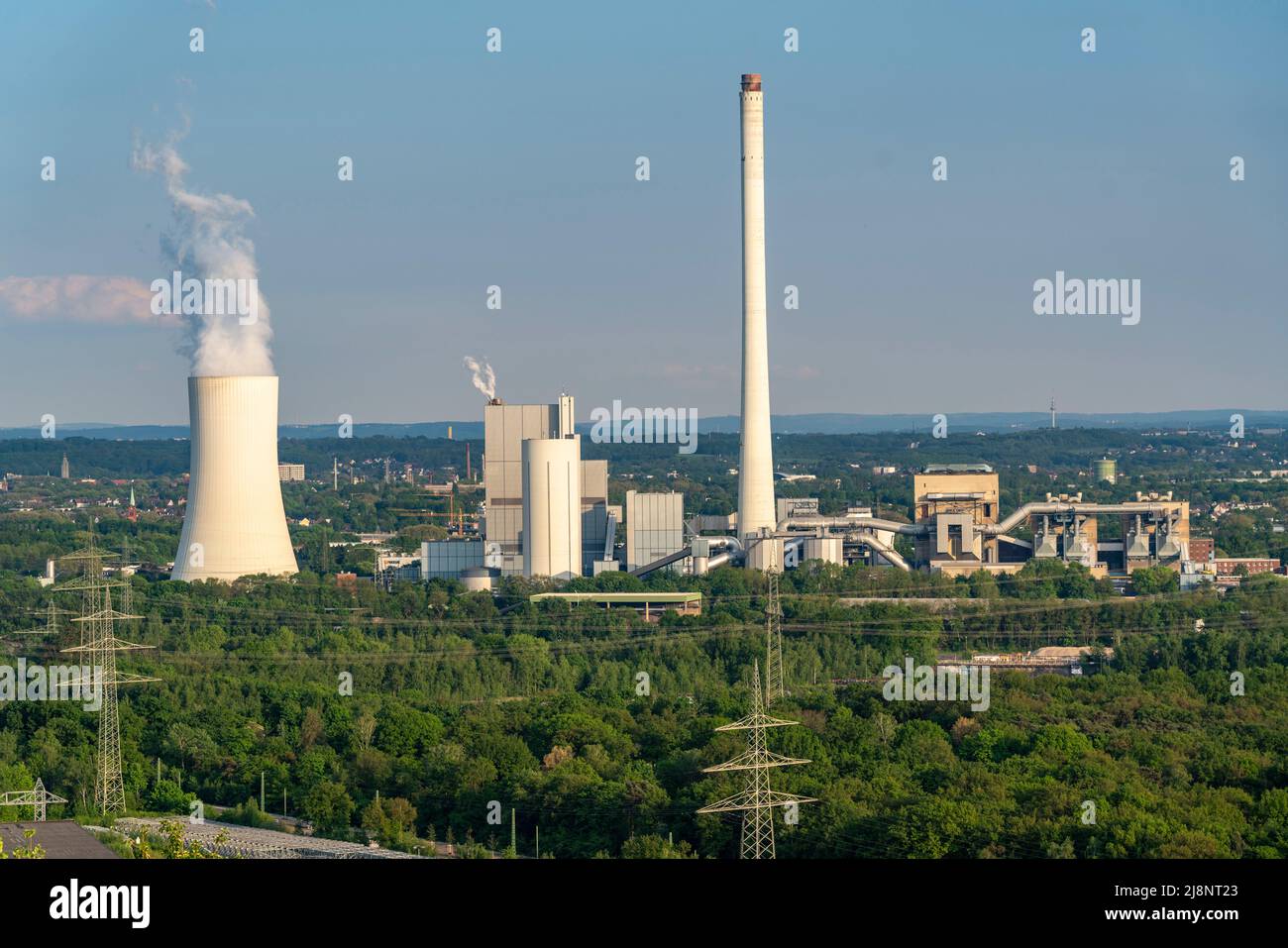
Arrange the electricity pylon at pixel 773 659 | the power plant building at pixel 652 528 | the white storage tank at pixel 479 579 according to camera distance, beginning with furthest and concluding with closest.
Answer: the power plant building at pixel 652 528, the white storage tank at pixel 479 579, the electricity pylon at pixel 773 659

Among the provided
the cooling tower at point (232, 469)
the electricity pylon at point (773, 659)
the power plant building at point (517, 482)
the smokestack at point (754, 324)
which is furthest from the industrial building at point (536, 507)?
the electricity pylon at point (773, 659)

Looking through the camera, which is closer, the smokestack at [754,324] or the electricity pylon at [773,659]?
the electricity pylon at [773,659]

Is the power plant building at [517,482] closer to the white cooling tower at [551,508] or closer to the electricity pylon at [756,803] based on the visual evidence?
the white cooling tower at [551,508]

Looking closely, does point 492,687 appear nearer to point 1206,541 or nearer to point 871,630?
point 871,630

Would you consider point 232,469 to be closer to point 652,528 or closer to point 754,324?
point 652,528

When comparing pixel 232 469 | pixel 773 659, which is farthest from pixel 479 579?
pixel 773 659

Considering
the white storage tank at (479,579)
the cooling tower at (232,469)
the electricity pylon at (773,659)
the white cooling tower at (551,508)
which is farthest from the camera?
the white cooling tower at (551,508)
